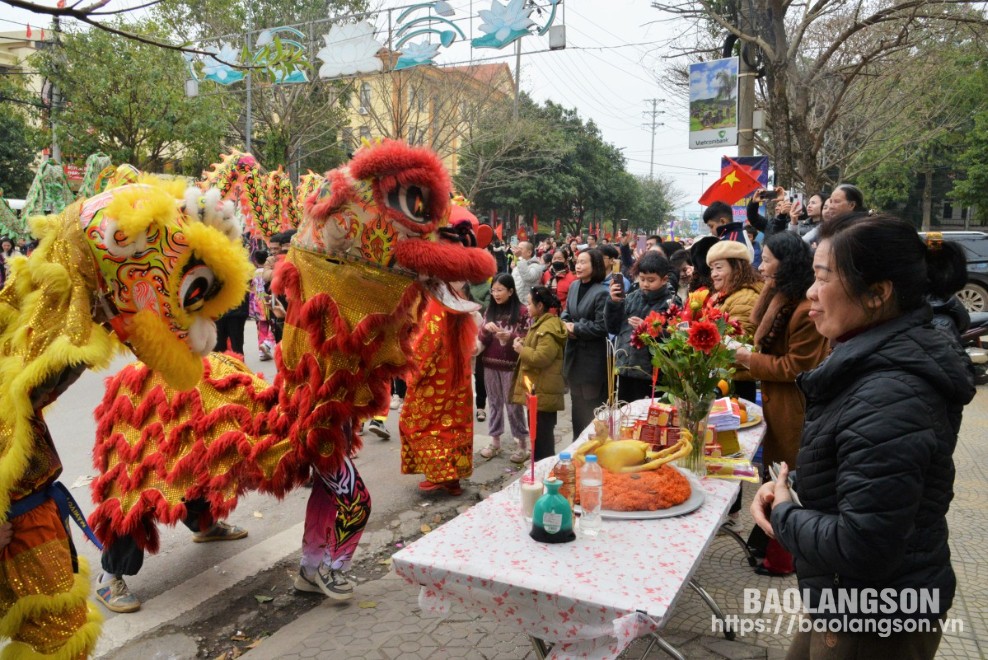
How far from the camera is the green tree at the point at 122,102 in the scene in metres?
12.5

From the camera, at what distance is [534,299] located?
535 cm

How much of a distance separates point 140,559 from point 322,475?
1002 mm

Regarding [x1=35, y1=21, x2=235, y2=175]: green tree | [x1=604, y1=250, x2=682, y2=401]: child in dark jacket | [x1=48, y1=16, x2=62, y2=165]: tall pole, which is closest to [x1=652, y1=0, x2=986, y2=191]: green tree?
[x1=604, y1=250, x2=682, y2=401]: child in dark jacket

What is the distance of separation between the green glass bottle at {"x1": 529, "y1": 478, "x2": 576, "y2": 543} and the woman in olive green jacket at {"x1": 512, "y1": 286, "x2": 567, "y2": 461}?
9.68ft

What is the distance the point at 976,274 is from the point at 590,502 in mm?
13003

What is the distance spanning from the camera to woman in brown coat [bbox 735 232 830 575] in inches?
136

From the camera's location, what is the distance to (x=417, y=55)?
13883 millimetres

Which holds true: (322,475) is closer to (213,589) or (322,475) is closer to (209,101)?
(213,589)

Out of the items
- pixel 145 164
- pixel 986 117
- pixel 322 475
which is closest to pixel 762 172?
pixel 322 475

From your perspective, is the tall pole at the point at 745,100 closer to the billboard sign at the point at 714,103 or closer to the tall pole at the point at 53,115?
the billboard sign at the point at 714,103

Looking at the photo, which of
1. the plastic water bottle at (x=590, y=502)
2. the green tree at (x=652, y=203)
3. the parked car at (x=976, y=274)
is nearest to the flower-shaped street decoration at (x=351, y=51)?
the parked car at (x=976, y=274)

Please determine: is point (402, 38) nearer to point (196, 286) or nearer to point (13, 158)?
point (196, 286)

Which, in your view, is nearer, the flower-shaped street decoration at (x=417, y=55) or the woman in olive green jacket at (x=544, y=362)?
the woman in olive green jacket at (x=544, y=362)

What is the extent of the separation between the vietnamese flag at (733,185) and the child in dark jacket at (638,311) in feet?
10.8
